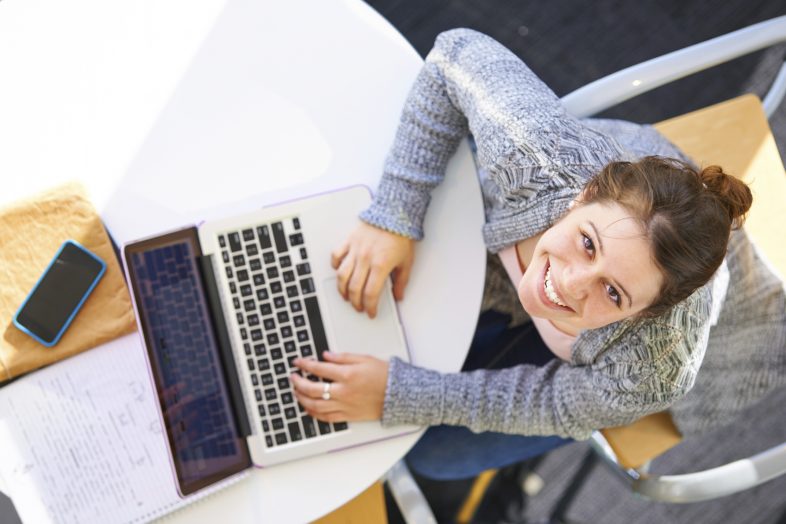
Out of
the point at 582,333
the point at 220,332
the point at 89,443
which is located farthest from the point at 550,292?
the point at 89,443

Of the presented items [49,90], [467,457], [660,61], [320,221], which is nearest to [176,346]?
[320,221]

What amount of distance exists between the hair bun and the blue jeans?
0.45 m

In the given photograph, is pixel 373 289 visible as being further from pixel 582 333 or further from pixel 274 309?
pixel 582 333

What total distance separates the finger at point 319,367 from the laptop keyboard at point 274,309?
13 millimetres

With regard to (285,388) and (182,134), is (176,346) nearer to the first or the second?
(285,388)

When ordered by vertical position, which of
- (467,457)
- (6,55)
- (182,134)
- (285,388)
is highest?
(6,55)

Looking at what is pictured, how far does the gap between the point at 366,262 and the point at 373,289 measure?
1.5 inches

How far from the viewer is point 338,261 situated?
0.96 meters

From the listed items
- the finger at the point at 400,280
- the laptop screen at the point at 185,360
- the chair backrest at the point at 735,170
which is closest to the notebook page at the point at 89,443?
the laptop screen at the point at 185,360

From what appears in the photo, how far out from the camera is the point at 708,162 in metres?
1.08

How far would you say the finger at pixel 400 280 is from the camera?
0.99 m

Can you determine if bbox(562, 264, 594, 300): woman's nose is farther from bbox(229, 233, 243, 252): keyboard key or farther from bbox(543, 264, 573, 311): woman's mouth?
bbox(229, 233, 243, 252): keyboard key

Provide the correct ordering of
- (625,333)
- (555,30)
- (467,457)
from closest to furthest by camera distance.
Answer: (625,333) → (467,457) → (555,30)

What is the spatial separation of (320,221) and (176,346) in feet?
0.84
